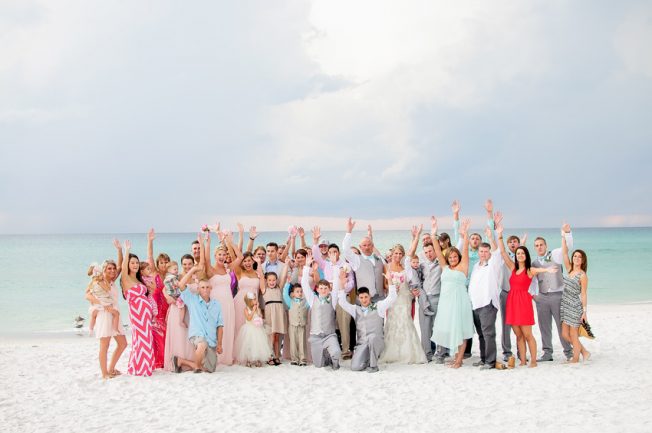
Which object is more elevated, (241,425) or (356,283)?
(356,283)

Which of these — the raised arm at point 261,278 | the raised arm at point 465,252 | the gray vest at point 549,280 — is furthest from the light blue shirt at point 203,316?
the gray vest at point 549,280

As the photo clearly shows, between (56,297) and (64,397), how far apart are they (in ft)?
84.2

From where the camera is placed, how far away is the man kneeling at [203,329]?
8609 millimetres

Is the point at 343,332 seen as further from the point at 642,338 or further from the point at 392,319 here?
the point at 642,338

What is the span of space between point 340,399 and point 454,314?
2.43 m

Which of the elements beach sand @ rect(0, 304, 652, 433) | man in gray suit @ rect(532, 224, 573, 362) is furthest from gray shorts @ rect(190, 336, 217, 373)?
man in gray suit @ rect(532, 224, 573, 362)

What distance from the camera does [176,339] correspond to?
873 centimetres

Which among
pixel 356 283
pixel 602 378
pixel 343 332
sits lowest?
pixel 602 378

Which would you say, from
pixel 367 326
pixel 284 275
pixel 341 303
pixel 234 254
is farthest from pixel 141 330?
pixel 367 326

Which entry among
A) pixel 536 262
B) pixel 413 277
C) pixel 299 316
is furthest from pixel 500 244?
pixel 299 316

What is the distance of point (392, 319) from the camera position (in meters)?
9.17

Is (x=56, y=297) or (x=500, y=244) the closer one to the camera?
(x=500, y=244)

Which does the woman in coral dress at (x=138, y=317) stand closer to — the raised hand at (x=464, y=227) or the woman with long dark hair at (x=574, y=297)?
the raised hand at (x=464, y=227)

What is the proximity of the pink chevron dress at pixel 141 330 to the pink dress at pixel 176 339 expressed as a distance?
0.25 meters
